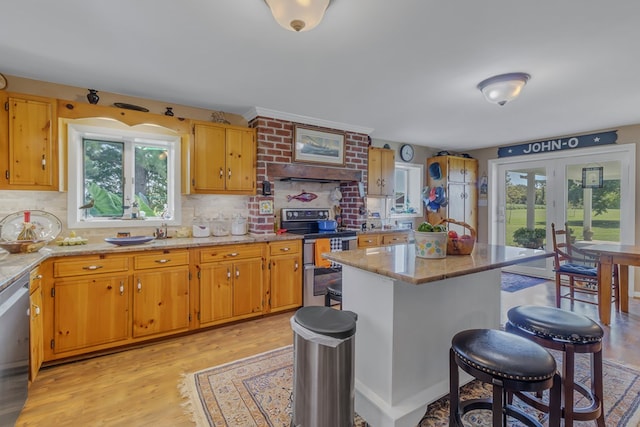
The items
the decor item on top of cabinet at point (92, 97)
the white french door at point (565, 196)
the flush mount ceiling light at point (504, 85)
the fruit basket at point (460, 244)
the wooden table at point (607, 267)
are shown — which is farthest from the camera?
the white french door at point (565, 196)

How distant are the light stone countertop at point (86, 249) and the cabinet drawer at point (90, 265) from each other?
2.4 inches

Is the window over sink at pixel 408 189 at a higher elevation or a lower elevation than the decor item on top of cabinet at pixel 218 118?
lower

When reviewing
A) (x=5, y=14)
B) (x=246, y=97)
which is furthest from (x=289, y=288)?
(x=5, y=14)

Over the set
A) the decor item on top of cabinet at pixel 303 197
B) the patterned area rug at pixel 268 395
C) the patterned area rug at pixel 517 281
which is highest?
the decor item on top of cabinet at pixel 303 197

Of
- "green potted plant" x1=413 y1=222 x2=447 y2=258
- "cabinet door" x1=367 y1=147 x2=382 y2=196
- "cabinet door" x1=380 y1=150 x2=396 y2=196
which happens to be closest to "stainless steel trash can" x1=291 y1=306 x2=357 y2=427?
"green potted plant" x1=413 y1=222 x2=447 y2=258

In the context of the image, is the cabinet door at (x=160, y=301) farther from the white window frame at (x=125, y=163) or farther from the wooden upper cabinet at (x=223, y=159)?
the wooden upper cabinet at (x=223, y=159)

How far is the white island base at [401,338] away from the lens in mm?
1697

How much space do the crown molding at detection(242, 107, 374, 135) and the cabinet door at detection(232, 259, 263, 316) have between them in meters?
1.72

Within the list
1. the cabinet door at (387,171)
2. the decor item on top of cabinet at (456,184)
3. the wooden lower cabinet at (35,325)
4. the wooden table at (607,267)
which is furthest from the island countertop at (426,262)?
the decor item on top of cabinet at (456,184)

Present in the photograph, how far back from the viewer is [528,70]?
248cm

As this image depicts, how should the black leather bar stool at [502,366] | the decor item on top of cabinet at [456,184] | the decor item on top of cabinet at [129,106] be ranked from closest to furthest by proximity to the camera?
the black leather bar stool at [502,366] < the decor item on top of cabinet at [129,106] < the decor item on top of cabinet at [456,184]

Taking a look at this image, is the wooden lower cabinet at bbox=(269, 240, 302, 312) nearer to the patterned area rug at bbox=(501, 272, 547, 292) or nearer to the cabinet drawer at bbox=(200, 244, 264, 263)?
the cabinet drawer at bbox=(200, 244, 264, 263)

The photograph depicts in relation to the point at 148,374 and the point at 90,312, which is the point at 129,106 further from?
the point at 148,374

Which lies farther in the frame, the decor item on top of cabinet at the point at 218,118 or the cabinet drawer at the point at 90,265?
the decor item on top of cabinet at the point at 218,118
